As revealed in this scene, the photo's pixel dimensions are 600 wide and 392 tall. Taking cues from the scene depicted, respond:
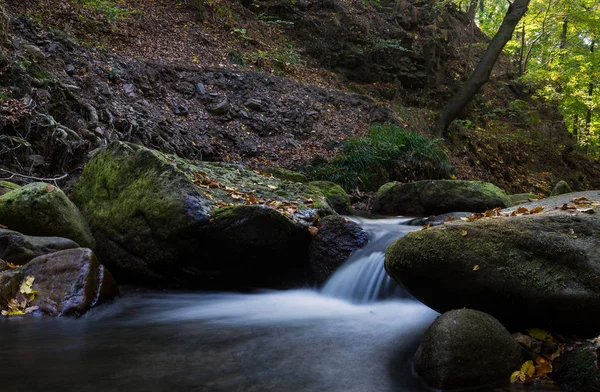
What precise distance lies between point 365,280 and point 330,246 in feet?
2.25

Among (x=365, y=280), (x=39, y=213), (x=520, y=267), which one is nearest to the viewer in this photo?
(x=520, y=267)

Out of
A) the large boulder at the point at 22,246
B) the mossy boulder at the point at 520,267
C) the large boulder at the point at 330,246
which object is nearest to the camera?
the mossy boulder at the point at 520,267

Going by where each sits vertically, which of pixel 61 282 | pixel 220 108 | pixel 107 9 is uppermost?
pixel 107 9

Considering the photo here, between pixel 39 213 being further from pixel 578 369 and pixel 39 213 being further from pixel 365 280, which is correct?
pixel 578 369

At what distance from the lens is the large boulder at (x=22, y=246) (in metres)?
5.05

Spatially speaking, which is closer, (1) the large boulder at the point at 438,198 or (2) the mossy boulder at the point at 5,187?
(2) the mossy boulder at the point at 5,187

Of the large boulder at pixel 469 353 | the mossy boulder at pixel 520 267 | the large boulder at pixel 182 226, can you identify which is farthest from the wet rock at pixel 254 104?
the large boulder at pixel 469 353

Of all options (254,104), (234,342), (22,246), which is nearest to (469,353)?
(234,342)

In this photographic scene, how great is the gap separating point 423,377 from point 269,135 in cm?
990

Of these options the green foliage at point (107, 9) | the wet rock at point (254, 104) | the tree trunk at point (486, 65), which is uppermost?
the green foliage at point (107, 9)

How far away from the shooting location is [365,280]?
5.61m

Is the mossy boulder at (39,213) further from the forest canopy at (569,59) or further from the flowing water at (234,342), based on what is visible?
the forest canopy at (569,59)

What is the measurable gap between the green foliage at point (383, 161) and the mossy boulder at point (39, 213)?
6.86 meters

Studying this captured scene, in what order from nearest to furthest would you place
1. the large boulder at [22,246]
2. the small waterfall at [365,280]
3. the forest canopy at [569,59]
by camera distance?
the large boulder at [22,246] → the small waterfall at [365,280] → the forest canopy at [569,59]
